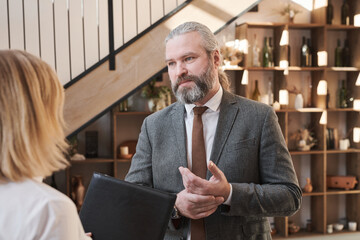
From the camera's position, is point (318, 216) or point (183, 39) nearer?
point (183, 39)

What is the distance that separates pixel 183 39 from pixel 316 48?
3.95 meters

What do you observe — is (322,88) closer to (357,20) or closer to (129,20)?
(357,20)

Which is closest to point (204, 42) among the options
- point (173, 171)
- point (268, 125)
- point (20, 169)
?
point (268, 125)

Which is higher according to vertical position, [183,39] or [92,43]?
→ [92,43]

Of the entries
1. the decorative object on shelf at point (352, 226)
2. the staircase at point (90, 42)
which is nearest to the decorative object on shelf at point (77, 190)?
the staircase at point (90, 42)

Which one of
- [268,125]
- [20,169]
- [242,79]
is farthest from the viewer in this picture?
[242,79]

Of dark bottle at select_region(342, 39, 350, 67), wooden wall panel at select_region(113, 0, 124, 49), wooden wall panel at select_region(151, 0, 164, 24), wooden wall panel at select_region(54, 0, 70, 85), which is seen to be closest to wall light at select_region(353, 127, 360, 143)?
dark bottle at select_region(342, 39, 350, 67)

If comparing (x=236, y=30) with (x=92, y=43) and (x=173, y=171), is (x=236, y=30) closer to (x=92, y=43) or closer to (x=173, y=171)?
(x=92, y=43)

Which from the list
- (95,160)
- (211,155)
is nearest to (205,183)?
(211,155)

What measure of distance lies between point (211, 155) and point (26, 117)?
929 mm

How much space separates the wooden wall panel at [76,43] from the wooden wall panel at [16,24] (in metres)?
0.45

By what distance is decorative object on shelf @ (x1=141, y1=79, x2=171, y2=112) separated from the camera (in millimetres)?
4637

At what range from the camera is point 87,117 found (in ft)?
11.9

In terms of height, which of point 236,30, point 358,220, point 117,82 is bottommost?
point 358,220
